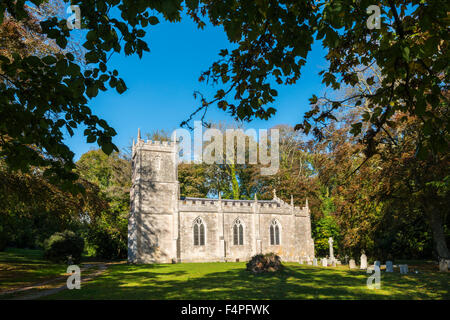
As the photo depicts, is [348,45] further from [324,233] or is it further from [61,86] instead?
[324,233]

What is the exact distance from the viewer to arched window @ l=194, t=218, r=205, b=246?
2988 cm

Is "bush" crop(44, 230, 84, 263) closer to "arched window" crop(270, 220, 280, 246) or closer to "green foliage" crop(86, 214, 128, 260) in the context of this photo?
"green foliage" crop(86, 214, 128, 260)

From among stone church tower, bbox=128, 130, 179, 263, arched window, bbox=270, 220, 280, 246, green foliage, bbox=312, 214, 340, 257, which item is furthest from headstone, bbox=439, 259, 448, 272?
stone church tower, bbox=128, 130, 179, 263

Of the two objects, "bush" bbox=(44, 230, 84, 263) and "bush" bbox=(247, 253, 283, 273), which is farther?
"bush" bbox=(44, 230, 84, 263)

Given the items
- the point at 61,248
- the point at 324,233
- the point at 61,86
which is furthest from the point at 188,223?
the point at 61,86

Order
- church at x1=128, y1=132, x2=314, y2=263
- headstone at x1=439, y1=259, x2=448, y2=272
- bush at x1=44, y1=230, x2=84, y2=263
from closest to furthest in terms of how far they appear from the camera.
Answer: headstone at x1=439, y1=259, x2=448, y2=272
bush at x1=44, y1=230, x2=84, y2=263
church at x1=128, y1=132, x2=314, y2=263

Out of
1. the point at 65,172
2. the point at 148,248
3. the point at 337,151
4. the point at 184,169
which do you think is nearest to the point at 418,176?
the point at 337,151

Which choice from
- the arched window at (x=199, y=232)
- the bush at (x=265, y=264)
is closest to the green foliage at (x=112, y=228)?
the arched window at (x=199, y=232)

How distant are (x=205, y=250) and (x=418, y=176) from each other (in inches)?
790

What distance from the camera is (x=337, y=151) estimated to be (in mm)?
18062

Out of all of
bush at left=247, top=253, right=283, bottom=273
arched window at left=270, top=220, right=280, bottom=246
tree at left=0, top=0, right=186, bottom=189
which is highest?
tree at left=0, top=0, right=186, bottom=189

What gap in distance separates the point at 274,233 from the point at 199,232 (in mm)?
7783

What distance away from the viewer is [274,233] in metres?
32.6
